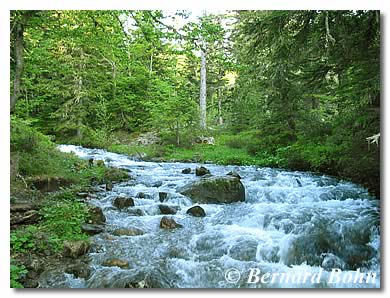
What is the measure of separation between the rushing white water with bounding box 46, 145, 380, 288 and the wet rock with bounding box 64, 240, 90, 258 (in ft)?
0.33

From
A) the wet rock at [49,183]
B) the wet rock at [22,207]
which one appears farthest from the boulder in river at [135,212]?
the wet rock at [22,207]

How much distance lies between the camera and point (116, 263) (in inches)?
119

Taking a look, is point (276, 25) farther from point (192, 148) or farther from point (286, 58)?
point (192, 148)

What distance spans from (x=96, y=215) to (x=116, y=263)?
0.81 metres

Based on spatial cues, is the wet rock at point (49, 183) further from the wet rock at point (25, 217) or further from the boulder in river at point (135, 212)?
the boulder in river at point (135, 212)

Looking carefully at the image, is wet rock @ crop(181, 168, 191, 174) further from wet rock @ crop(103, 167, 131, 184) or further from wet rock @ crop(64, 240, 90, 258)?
wet rock @ crop(64, 240, 90, 258)

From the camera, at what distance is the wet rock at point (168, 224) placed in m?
3.67

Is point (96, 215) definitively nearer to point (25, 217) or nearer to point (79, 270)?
point (25, 217)

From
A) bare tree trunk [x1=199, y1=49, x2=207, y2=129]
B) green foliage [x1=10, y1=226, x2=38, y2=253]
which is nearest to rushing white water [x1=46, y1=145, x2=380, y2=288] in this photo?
green foliage [x1=10, y1=226, x2=38, y2=253]

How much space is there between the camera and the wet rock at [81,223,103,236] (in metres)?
3.41

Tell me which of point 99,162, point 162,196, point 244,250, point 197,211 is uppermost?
point 99,162

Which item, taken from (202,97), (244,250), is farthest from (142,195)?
(202,97)

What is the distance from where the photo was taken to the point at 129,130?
15.8 ft

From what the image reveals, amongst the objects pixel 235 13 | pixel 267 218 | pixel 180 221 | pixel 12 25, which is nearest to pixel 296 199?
pixel 267 218
